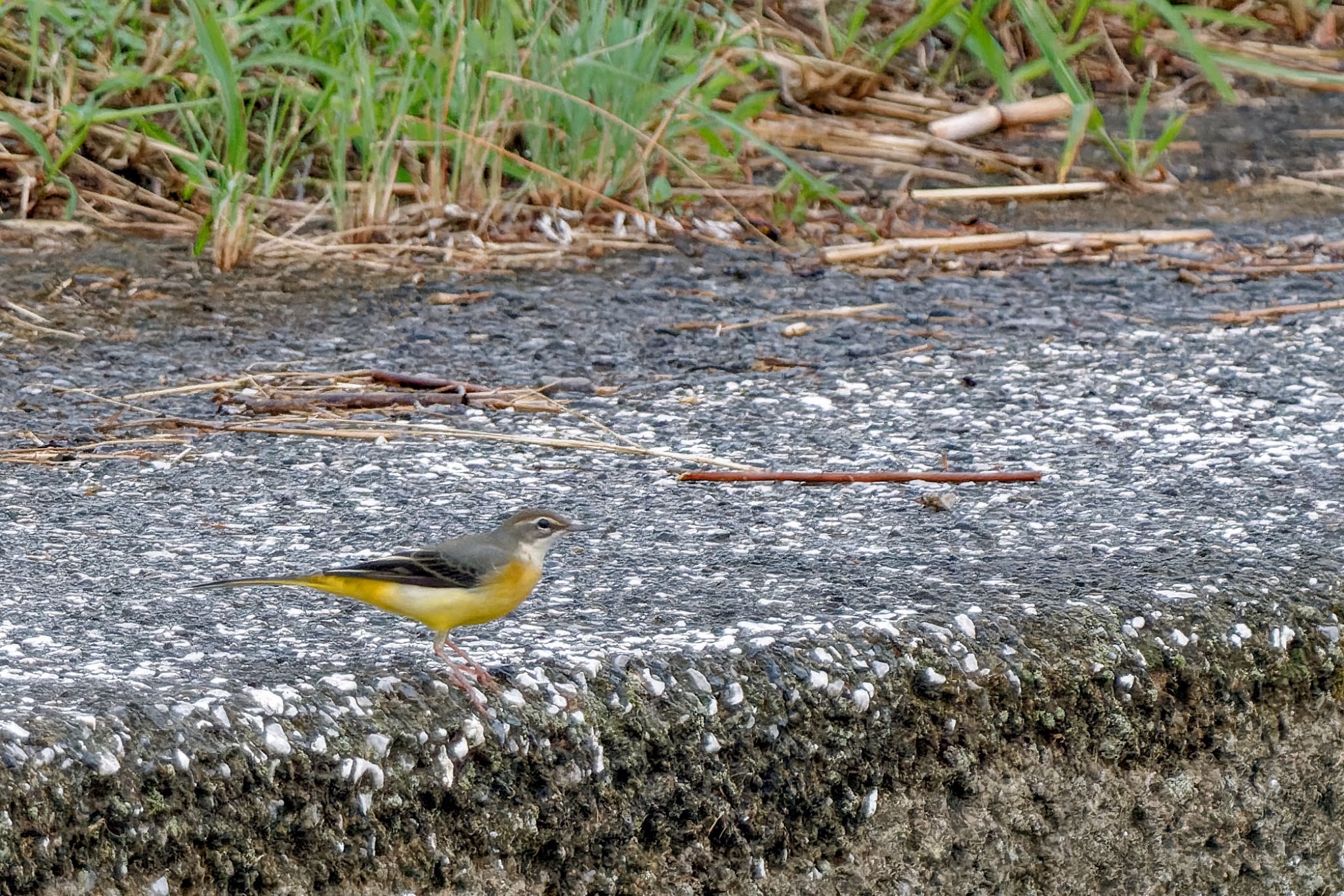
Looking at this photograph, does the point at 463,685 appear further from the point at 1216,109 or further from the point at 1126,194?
the point at 1216,109

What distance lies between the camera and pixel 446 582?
7.07 feet

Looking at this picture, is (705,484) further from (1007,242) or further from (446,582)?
(1007,242)

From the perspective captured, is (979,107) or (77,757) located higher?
(77,757)

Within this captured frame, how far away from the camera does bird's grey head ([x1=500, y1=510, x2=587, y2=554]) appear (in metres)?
2.30

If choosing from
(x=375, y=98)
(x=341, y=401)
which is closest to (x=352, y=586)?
(x=341, y=401)

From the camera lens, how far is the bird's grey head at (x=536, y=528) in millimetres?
2301

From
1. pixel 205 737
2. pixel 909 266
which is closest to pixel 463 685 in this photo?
pixel 205 737

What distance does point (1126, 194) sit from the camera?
5785 mm

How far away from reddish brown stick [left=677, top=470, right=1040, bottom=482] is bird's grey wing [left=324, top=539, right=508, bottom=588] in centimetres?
92

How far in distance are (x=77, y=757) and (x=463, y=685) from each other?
17.8 inches

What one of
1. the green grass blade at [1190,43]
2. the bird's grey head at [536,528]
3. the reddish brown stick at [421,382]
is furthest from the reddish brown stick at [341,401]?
the green grass blade at [1190,43]

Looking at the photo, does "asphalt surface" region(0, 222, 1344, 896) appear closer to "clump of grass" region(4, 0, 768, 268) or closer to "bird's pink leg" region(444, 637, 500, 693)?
"bird's pink leg" region(444, 637, 500, 693)

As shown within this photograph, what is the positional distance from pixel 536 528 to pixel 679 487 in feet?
2.40

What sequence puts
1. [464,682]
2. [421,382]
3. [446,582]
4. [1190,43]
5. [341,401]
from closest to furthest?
[464,682] → [446,582] → [341,401] → [421,382] → [1190,43]
